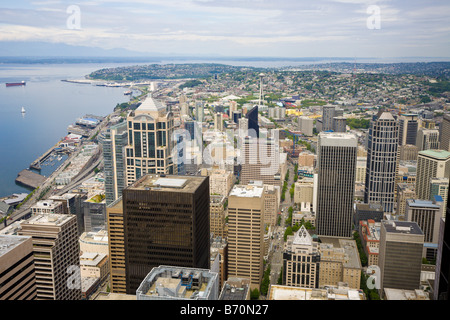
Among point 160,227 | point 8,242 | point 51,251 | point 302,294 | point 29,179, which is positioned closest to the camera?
point 8,242

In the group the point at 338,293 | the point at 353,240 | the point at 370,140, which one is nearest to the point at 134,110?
the point at 338,293

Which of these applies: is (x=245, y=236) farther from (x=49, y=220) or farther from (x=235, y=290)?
(x=49, y=220)

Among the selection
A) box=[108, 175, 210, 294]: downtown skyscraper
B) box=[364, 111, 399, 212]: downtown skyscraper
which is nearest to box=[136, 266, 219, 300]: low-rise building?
box=[108, 175, 210, 294]: downtown skyscraper

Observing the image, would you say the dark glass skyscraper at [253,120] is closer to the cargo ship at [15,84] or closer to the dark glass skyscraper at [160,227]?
the cargo ship at [15,84]

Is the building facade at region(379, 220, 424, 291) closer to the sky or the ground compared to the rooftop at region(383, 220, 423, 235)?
closer to the ground

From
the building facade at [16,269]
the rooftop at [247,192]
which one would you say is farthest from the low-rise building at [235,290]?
the rooftop at [247,192]

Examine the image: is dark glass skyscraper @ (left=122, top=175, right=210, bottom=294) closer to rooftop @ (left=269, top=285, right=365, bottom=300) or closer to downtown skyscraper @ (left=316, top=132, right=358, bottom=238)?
rooftop @ (left=269, top=285, right=365, bottom=300)

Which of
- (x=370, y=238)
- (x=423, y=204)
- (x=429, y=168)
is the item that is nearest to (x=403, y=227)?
(x=370, y=238)
